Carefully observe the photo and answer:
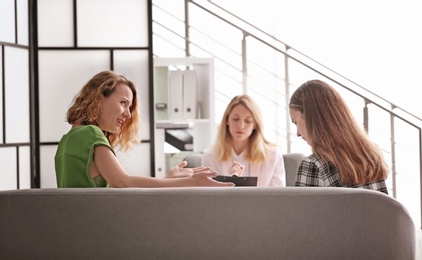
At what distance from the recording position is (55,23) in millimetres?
4516

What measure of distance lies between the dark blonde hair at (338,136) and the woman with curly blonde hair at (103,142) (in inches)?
16.6

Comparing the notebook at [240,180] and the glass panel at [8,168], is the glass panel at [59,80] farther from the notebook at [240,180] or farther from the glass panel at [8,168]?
the notebook at [240,180]

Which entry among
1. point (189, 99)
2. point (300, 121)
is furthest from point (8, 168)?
point (300, 121)

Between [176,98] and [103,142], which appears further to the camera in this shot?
[176,98]

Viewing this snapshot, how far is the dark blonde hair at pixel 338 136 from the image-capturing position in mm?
2328

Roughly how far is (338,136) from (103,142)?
32.9 inches

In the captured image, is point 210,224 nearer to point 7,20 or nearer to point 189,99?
point 7,20

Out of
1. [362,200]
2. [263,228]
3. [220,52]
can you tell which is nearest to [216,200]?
[263,228]

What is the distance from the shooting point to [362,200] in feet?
6.22

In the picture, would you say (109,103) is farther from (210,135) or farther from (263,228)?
(210,135)

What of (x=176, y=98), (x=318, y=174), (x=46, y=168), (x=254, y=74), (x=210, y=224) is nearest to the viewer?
(x=210, y=224)

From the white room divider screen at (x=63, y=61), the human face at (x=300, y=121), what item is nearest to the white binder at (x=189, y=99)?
the white room divider screen at (x=63, y=61)

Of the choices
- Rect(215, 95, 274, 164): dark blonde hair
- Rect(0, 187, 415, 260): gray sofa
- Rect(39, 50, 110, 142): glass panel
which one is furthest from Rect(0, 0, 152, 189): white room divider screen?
Rect(0, 187, 415, 260): gray sofa

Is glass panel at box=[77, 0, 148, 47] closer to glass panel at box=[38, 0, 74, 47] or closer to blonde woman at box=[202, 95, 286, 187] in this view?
glass panel at box=[38, 0, 74, 47]
